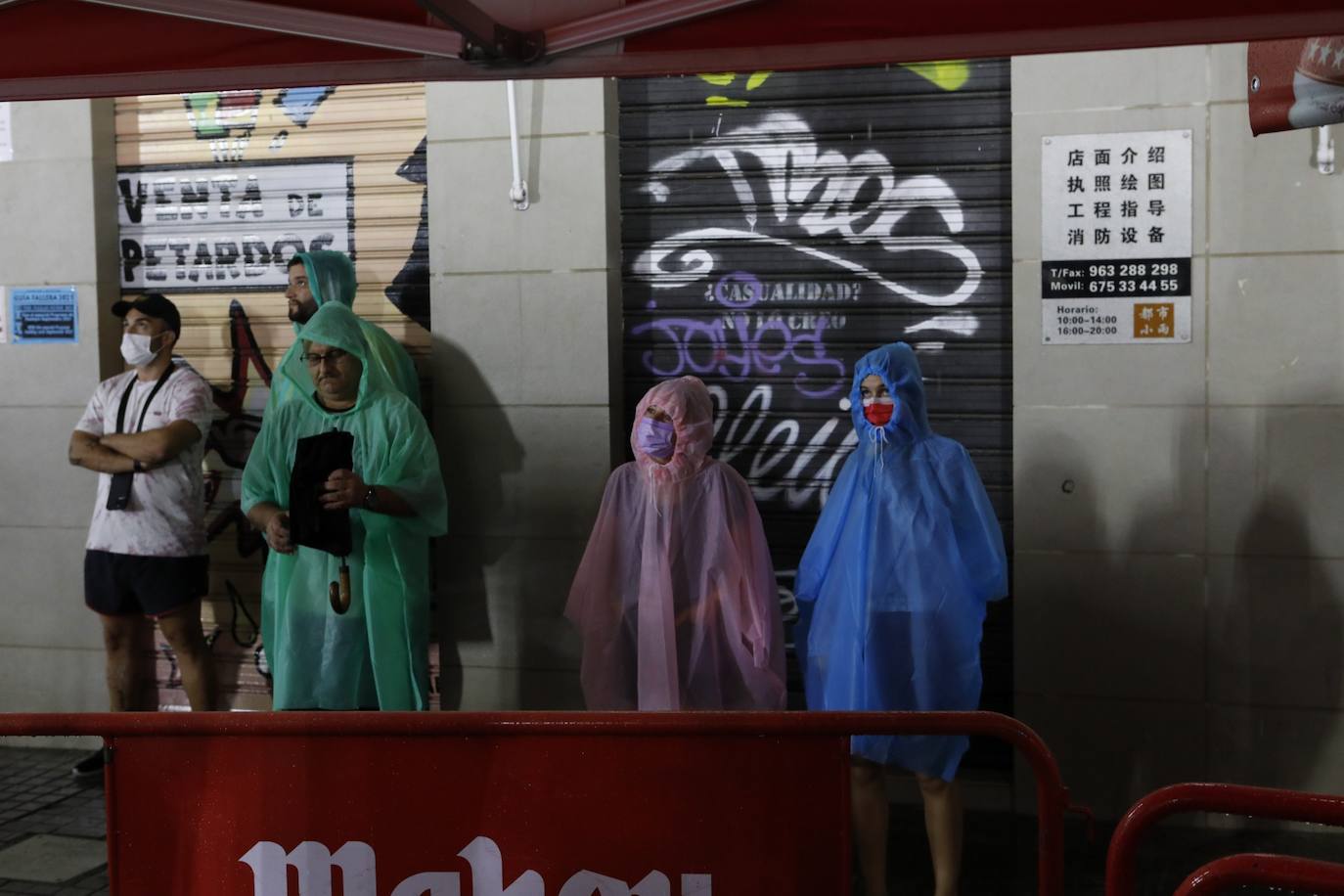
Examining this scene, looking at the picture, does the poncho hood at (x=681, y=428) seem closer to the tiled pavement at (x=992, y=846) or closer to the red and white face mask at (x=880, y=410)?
the red and white face mask at (x=880, y=410)

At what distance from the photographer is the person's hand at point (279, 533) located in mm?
5438

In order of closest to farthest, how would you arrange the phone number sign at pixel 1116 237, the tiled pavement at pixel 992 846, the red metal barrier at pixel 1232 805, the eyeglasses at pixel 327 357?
the red metal barrier at pixel 1232 805 → the tiled pavement at pixel 992 846 → the eyeglasses at pixel 327 357 → the phone number sign at pixel 1116 237

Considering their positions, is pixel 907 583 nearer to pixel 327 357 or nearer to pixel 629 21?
pixel 629 21

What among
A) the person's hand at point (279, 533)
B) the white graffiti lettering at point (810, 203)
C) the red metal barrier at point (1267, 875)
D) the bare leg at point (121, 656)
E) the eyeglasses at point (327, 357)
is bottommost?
the bare leg at point (121, 656)

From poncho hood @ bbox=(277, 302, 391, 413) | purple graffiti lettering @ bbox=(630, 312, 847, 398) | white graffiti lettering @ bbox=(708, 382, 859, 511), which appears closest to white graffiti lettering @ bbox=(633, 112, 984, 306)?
purple graffiti lettering @ bbox=(630, 312, 847, 398)

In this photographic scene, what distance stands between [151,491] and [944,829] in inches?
151

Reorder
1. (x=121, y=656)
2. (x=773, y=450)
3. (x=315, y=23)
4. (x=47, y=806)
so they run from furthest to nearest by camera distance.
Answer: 1. (x=121, y=656)
2. (x=773, y=450)
3. (x=47, y=806)
4. (x=315, y=23)

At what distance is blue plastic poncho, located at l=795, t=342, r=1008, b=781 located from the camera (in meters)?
4.80

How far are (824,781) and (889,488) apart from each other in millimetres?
1895

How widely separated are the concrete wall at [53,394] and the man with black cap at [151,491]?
51 cm

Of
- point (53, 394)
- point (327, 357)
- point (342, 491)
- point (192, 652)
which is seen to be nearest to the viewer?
point (342, 491)

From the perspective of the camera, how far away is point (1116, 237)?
18.9ft

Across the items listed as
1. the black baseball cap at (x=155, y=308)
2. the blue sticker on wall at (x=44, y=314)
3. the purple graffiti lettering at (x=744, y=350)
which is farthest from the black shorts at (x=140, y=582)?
the purple graffiti lettering at (x=744, y=350)

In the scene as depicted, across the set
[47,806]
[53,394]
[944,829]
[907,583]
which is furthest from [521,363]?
[47,806]
